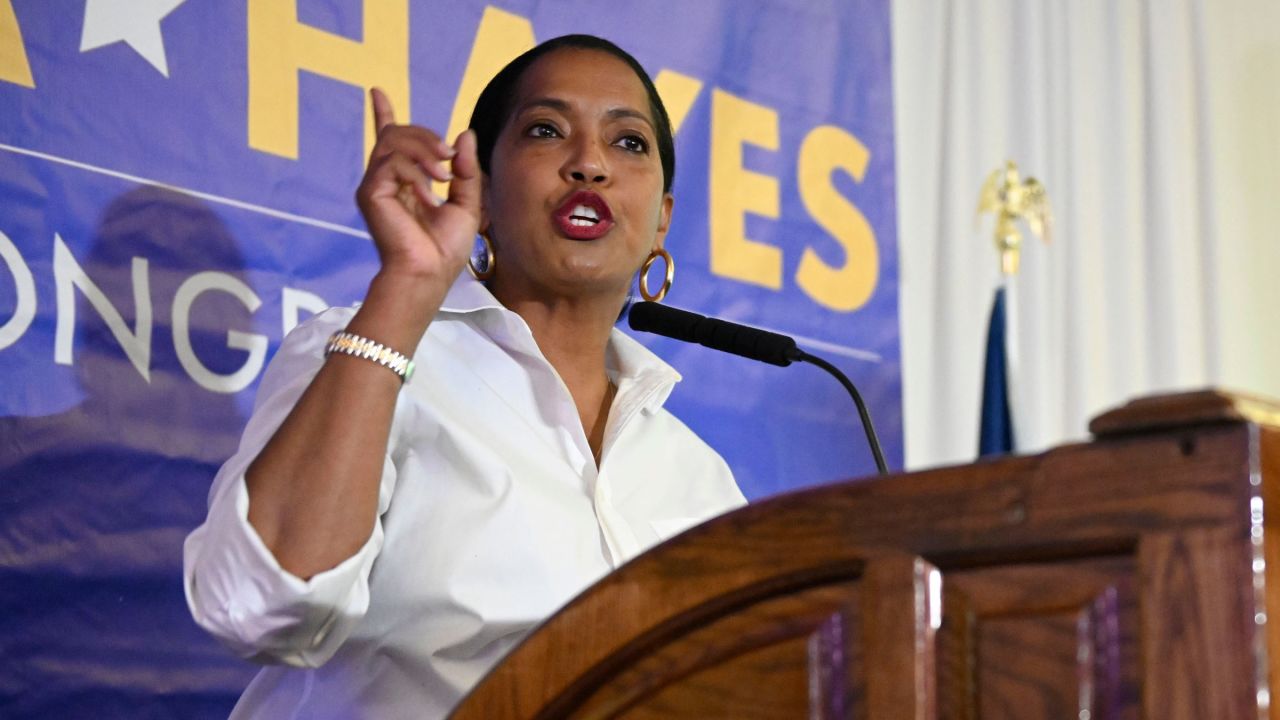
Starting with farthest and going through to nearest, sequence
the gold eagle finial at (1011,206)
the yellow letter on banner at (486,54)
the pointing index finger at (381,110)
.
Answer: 1. the gold eagle finial at (1011,206)
2. the yellow letter on banner at (486,54)
3. the pointing index finger at (381,110)

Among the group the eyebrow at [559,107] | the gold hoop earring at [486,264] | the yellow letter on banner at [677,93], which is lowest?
the gold hoop earring at [486,264]

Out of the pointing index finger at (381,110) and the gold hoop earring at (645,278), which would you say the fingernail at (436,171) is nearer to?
the pointing index finger at (381,110)

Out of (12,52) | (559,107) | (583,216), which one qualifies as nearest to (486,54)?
(559,107)

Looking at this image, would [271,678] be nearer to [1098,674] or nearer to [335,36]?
[335,36]

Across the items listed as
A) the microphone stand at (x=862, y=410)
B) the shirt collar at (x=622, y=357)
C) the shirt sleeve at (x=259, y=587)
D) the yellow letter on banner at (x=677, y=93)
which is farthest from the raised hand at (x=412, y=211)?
the yellow letter on banner at (x=677, y=93)

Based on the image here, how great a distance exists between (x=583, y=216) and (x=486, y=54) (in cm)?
56

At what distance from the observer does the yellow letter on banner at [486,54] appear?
2102mm

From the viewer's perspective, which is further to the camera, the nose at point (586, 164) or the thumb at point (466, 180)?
the nose at point (586, 164)

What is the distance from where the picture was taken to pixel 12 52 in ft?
5.50

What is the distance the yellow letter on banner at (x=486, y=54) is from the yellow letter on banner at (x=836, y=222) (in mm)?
611

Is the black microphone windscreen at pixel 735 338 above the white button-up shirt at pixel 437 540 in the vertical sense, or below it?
above

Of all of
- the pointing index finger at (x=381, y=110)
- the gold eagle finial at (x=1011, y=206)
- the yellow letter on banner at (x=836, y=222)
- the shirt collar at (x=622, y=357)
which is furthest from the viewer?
the gold eagle finial at (x=1011, y=206)

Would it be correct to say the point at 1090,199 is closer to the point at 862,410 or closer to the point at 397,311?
the point at 862,410

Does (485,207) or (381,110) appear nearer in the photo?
(381,110)
